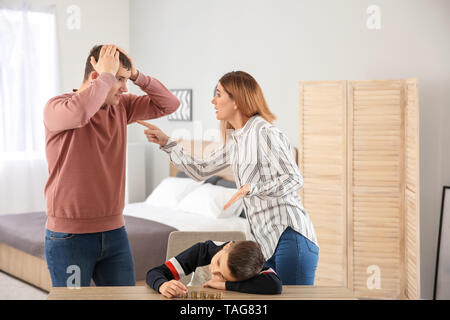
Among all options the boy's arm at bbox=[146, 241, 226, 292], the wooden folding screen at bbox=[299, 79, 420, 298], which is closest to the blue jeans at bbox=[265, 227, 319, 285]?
the boy's arm at bbox=[146, 241, 226, 292]

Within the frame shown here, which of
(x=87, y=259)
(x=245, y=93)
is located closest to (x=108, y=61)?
(x=245, y=93)

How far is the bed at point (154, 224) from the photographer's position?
3756mm

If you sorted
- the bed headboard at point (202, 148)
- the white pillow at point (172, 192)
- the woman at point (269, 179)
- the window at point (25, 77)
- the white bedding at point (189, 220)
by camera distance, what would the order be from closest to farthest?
1. the woman at point (269, 179)
2. the white bedding at point (189, 220)
3. the white pillow at point (172, 192)
4. the bed headboard at point (202, 148)
5. the window at point (25, 77)

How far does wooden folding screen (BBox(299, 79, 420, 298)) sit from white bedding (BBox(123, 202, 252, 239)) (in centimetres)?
62

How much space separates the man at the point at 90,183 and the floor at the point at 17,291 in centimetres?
215

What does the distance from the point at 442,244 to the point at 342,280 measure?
747 mm

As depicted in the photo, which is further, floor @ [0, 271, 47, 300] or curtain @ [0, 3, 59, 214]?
curtain @ [0, 3, 59, 214]

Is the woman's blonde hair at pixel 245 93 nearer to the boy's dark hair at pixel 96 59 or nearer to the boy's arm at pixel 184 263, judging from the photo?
the boy's dark hair at pixel 96 59

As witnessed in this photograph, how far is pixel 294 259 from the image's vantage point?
6.15ft

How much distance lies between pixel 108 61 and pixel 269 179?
0.69m

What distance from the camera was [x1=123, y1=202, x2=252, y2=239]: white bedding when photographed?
4.11 m

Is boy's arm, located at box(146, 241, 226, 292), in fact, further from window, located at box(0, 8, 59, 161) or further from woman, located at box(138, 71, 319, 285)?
window, located at box(0, 8, 59, 161)

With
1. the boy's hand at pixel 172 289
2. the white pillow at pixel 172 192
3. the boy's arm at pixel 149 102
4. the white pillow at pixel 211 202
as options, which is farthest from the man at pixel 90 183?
the white pillow at pixel 172 192
